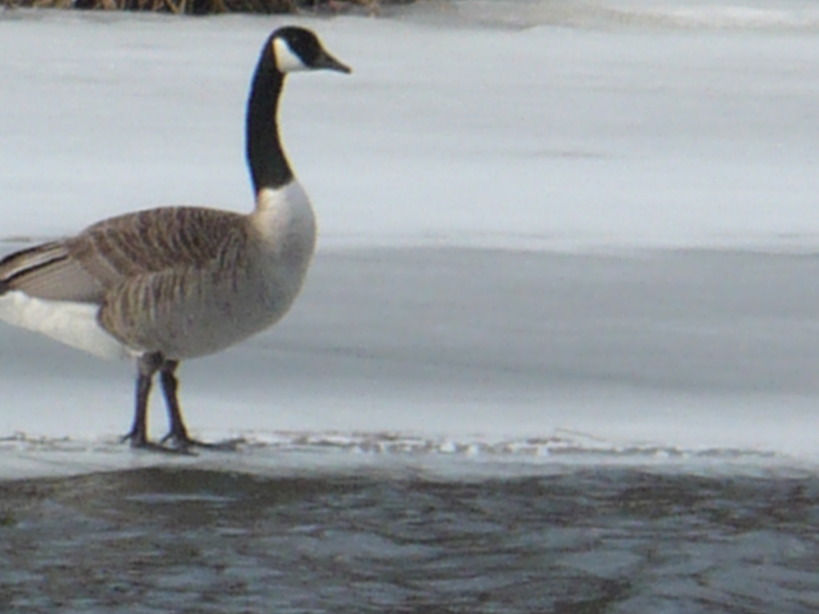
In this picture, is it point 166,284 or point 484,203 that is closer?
point 166,284

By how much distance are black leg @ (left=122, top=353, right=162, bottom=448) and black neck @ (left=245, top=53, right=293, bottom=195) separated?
0.65m

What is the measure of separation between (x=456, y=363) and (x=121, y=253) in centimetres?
121

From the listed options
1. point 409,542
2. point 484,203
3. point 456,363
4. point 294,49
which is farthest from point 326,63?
point 484,203

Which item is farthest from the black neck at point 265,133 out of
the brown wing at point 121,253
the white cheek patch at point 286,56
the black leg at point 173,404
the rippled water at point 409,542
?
the rippled water at point 409,542

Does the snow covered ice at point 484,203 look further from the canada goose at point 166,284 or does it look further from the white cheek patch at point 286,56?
the white cheek patch at point 286,56

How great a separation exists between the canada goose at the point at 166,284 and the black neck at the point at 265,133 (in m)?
0.11

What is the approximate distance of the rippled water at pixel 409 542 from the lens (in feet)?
15.8

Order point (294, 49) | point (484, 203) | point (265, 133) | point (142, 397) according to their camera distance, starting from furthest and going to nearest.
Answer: point (484, 203)
point (294, 49)
point (265, 133)
point (142, 397)

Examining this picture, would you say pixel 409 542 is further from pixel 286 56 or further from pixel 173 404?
pixel 286 56

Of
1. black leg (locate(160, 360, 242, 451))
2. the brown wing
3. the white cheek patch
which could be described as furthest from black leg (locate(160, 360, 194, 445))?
the white cheek patch

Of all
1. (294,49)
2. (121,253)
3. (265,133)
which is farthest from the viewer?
(294,49)

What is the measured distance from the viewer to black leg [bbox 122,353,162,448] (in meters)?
6.14

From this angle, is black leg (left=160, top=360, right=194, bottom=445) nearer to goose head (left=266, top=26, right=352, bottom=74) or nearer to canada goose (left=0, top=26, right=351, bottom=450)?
canada goose (left=0, top=26, right=351, bottom=450)

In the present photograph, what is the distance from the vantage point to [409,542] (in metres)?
5.28
